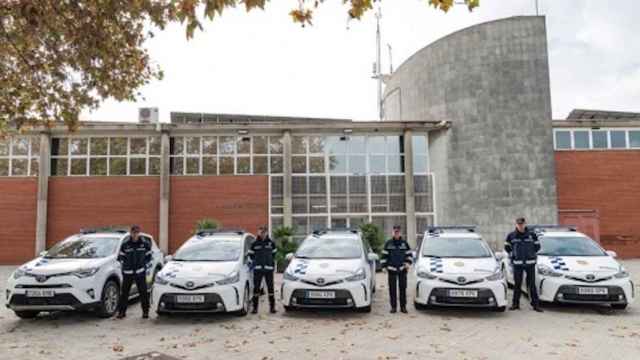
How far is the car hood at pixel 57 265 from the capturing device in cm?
841

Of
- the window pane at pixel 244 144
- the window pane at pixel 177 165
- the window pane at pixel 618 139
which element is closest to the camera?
the window pane at pixel 618 139

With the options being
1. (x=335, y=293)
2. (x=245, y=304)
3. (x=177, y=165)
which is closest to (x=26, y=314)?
(x=245, y=304)

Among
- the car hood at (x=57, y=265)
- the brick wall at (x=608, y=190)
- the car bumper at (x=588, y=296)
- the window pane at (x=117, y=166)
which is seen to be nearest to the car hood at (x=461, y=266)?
the car bumper at (x=588, y=296)

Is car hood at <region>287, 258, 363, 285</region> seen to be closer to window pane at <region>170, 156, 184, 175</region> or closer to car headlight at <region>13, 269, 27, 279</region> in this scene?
car headlight at <region>13, 269, 27, 279</region>

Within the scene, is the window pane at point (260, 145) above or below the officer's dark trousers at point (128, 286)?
above

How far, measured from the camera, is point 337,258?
376 inches

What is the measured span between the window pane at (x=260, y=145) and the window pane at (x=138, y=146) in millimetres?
4738

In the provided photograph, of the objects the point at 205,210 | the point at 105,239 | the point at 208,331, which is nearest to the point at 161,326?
the point at 208,331

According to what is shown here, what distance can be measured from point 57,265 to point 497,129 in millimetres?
16634

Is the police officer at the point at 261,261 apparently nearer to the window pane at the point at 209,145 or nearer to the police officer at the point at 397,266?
the police officer at the point at 397,266

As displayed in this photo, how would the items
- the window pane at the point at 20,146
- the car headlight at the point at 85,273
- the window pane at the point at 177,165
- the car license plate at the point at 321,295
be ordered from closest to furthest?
the car headlight at the point at 85,273 → the car license plate at the point at 321,295 → the window pane at the point at 20,146 → the window pane at the point at 177,165

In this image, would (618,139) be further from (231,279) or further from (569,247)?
(231,279)

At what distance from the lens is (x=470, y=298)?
340 inches

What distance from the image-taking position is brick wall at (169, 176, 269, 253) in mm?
20297
